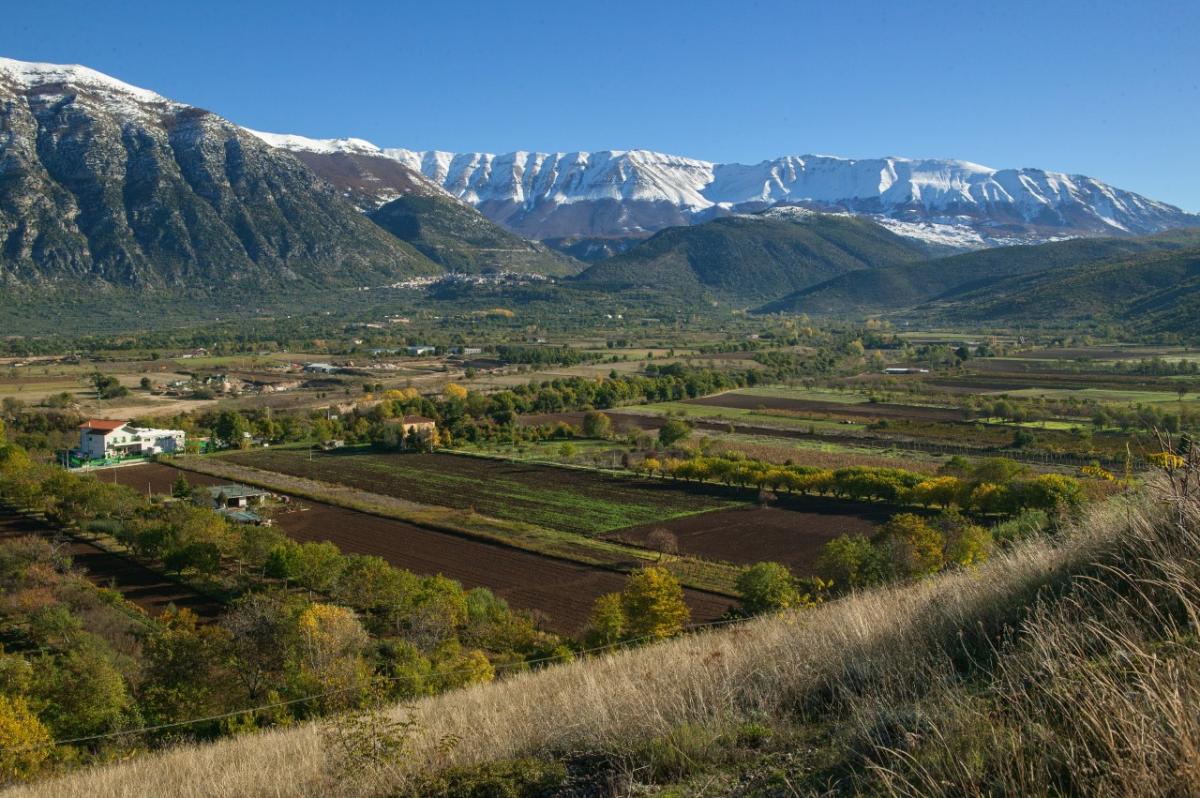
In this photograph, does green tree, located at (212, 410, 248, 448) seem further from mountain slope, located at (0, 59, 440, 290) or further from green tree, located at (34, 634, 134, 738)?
mountain slope, located at (0, 59, 440, 290)

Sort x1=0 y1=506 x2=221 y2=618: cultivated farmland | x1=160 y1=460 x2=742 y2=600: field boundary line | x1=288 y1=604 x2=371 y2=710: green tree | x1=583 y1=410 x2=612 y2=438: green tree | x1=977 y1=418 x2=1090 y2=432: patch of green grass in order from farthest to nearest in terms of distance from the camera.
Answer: x1=583 y1=410 x2=612 y2=438: green tree
x1=977 y1=418 x2=1090 y2=432: patch of green grass
x1=160 y1=460 x2=742 y2=600: field boundary line
x1=0 y1=506 x2=221 y2=618: cultivated farmland
x1=288 y1=604 x2=371 y2=710: green tree

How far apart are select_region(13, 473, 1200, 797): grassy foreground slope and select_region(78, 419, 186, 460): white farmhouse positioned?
4850cm

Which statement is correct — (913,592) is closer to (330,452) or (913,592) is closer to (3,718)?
(3,718)

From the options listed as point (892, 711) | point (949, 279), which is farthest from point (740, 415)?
point (949, 279)

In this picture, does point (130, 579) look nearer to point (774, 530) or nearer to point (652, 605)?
point (652, 605)

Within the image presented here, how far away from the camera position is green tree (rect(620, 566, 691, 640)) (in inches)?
763

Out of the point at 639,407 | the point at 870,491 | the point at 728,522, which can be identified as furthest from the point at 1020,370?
the point at 728,522

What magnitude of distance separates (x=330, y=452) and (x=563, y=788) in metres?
52.0

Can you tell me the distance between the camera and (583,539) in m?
31.5

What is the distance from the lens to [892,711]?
4102mm

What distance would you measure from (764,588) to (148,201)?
170633 mm

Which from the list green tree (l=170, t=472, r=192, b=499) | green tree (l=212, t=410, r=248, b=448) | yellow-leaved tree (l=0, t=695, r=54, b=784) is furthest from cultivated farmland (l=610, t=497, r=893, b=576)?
green tree (l=212, t=410, r=248, b=448)

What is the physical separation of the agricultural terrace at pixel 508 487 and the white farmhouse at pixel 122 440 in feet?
14.3

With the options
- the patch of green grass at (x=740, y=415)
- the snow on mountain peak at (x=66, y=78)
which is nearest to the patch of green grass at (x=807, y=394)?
the patch of green grass at (x=740, y=415)
